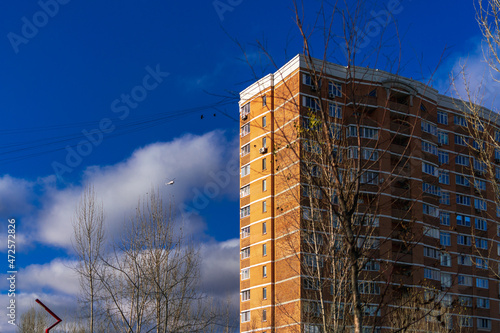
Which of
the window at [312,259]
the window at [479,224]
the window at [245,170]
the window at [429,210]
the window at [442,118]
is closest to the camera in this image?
the window at [312,259]

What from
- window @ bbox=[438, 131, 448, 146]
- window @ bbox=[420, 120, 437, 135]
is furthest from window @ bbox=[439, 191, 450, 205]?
window @ bbox=[420, 120, 437, 135]

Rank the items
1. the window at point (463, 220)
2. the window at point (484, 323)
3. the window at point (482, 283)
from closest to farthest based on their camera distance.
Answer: the window at point (484, 323) → the window at point (482, 283) → the window at point (463, 220)

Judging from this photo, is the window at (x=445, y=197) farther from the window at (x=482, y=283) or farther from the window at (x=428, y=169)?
the window at (x=482, y=283)

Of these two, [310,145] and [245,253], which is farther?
[245,253]

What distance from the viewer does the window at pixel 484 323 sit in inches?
2238

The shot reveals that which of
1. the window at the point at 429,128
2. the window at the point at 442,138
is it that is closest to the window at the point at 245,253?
the window at the point at 429,128

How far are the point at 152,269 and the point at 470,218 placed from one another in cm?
4326

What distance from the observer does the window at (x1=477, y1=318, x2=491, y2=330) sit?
56844 millimetres

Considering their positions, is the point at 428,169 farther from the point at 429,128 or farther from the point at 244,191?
the point at 244,191

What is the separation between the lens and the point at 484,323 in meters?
57.4

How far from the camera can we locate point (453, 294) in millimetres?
54250

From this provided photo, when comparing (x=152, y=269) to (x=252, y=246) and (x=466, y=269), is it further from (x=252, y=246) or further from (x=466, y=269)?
(x=466, y=269)

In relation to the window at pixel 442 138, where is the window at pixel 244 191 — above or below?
below

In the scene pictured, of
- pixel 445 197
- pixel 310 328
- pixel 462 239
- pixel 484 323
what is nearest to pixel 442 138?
pixel 445 197
